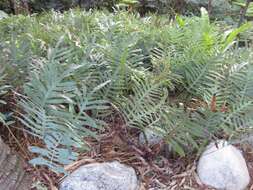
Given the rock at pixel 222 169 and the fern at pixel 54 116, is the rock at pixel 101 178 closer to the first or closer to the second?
the fern at pixel 54 116

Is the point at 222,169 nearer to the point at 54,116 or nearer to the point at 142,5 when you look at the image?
the point at 54,116

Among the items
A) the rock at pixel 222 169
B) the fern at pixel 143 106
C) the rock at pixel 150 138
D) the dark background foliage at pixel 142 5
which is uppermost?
the fern at pixel 143 106

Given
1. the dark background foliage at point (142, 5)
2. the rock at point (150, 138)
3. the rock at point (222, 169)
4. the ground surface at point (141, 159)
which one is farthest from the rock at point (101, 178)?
the dark background foliage at point (142, 5)

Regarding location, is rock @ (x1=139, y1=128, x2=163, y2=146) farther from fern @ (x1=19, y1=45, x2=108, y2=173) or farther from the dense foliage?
fern @ (x1=19, y1=45, x2=108, y2=173)

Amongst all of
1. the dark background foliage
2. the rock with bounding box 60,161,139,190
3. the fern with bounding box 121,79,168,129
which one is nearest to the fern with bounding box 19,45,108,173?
the rock with bounding box 60,161,139,190

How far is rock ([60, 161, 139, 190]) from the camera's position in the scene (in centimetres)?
140

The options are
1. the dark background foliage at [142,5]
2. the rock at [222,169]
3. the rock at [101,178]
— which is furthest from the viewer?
the dark background foliage at [142,5]

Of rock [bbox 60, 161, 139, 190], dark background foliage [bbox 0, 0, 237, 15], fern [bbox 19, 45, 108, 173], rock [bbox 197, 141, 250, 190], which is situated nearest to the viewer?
fern [bbox 19, 45, 108, 173]

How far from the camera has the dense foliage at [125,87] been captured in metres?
1.31

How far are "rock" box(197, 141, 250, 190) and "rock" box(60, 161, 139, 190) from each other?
272mm

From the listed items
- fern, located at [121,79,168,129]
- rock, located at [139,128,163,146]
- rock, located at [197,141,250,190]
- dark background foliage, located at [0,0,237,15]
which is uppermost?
fern, located at [121,79,168,129]

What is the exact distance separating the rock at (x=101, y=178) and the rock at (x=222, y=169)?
0.89ft

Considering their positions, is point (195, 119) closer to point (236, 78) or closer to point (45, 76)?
point (236, 78)

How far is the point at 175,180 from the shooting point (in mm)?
1539
